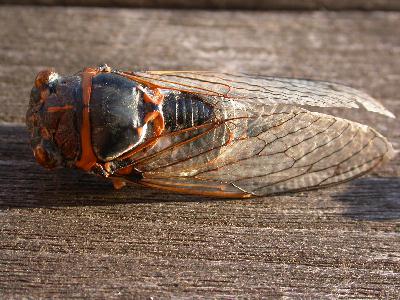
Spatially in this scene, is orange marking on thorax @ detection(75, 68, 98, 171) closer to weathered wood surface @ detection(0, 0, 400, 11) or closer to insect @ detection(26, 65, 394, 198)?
insect @ detection(26, 65, 394, 198)

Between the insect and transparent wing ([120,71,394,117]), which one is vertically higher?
A: transparent wing ([120,71,394,117])

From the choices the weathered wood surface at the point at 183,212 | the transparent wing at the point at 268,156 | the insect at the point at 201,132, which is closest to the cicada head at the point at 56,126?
the insect at the point at 201,132

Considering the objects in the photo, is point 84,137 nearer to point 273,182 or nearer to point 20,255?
point 20,255

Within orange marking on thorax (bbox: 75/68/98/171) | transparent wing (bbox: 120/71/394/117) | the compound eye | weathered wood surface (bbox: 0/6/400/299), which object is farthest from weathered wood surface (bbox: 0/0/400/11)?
orange marking on thorax (bbox: 75/68/98/171)

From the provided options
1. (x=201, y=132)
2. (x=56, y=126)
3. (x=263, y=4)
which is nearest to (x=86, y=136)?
(x=56, y=126)

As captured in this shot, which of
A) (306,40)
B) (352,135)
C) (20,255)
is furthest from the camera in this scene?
(306,40)

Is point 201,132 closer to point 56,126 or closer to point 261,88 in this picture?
point 261,88

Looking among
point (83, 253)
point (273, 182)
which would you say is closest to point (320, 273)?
point (273, 182)

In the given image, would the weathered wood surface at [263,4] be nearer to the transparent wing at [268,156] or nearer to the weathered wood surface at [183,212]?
the weathered wood surface at [183,212]
